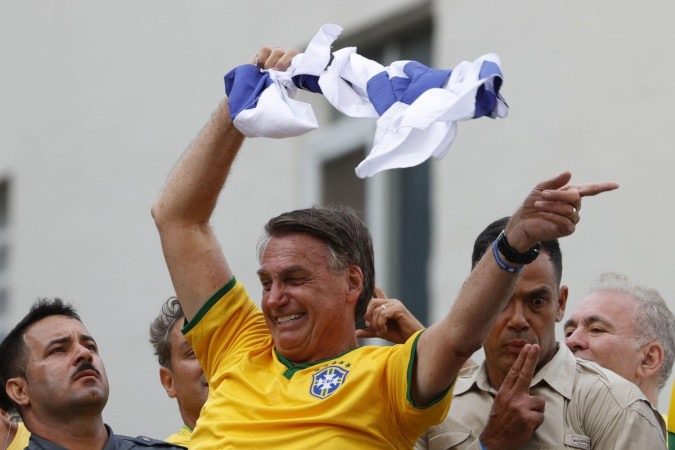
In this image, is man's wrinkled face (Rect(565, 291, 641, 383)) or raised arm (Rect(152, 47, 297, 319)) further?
man's wrinkled face (Rect(565, 291, 641, 383))

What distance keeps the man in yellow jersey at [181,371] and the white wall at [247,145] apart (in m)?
2.47

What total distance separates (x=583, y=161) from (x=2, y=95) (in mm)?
6341

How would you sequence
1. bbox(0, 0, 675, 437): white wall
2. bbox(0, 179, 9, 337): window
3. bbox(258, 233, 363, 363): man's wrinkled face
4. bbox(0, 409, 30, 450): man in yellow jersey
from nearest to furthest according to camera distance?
bbox(258, 233, 363, 363): man's wrinkled face, bbox(0, 409, 30, 450): man in yellow jersey, bbox(0, 0, 675, 437): white wall, bbox(0, 179, 9, 337): window

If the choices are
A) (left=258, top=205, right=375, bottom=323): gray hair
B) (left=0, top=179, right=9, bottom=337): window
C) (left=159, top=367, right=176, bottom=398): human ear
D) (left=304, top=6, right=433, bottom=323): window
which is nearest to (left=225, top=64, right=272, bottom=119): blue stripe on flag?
(left=258, top=205, right=375, bottom=323): gray hair

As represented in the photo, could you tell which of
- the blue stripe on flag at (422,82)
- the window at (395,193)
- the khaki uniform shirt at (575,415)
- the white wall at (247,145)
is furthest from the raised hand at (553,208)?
the window at (395,193)

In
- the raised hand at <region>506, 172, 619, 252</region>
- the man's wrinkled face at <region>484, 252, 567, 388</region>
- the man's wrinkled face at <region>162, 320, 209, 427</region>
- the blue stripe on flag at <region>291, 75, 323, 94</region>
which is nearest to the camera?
the raised hand at <region>506, 172, 619, 252</region>

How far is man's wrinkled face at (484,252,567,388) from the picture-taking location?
5.51 meters

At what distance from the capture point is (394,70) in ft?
17.7

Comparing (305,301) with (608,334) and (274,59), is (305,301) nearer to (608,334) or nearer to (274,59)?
(274,59)

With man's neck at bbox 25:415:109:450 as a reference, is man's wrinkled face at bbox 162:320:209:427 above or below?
above

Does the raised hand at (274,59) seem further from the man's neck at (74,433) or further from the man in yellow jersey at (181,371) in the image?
the man's neck at (74,433)

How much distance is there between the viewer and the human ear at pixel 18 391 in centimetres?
664

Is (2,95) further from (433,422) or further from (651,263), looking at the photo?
(433,422)

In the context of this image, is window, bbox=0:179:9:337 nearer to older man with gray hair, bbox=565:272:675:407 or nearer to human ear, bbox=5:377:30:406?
human ear, bbox=5:377:30:406
